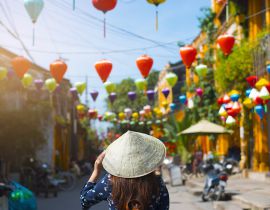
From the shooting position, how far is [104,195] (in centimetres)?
293

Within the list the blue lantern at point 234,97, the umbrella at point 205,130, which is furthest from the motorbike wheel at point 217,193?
the umbrella at point 205,130

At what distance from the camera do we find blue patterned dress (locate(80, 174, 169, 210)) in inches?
111

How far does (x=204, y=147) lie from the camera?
3678 centimetres

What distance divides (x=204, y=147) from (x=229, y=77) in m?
16.3

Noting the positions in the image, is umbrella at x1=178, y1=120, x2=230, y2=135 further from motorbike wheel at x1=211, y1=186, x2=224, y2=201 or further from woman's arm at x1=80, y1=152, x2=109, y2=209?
woman's arm at x1=80, y1=152, x2=109, y2=209

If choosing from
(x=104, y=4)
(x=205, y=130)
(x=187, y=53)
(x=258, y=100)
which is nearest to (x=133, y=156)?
(x=104, y=4)

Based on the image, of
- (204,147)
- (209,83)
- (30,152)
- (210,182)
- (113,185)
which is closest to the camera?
(113,185)

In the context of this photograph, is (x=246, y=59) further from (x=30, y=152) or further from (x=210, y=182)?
(x=30, y=152)

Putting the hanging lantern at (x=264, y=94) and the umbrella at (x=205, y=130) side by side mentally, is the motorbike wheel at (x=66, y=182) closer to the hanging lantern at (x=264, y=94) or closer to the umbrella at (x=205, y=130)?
the umbrella at (x=205, y=130)

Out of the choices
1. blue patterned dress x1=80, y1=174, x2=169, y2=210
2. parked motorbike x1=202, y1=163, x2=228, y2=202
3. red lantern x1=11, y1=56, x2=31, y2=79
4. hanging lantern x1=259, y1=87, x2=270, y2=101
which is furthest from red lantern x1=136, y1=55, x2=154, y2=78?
blue patterned dress x1=80, y1=174, x2=169, y2=210

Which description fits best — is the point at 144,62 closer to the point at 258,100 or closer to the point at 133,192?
the point at 258,100

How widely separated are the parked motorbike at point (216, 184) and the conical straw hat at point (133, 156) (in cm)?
1213

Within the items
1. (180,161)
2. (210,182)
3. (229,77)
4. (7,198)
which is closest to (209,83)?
(180,161)

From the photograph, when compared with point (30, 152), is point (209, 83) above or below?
above
